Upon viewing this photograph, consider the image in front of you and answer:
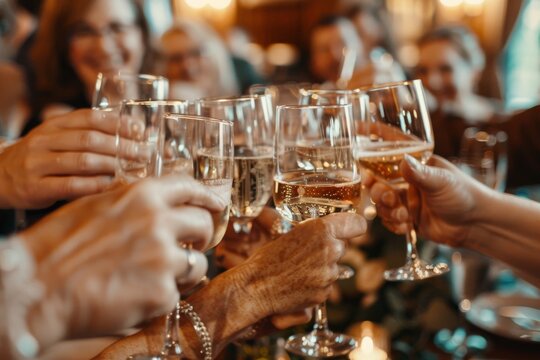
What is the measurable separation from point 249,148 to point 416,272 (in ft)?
1.45

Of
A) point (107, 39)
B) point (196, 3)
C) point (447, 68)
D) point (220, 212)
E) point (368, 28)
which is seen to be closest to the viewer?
point (220, 212)

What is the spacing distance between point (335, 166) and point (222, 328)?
0.33 m

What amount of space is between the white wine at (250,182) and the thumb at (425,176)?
0.84ft

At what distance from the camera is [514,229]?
132 cm

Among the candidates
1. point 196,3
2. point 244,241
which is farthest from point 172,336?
point 196,3

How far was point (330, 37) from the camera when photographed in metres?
4.55

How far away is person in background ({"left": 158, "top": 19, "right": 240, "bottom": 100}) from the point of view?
469 cm

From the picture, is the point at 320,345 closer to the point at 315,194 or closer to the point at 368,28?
the point at 315,194

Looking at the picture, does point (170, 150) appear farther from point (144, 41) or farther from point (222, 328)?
point (144, 41)

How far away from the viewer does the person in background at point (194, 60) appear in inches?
185

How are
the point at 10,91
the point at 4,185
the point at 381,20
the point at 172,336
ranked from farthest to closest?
the point at 381,20 → the point at 10,91 → the point at 4,185 → the point at 172,336

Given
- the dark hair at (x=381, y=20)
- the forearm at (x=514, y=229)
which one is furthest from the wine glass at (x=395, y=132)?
the dark hair at (x=381, y=20)

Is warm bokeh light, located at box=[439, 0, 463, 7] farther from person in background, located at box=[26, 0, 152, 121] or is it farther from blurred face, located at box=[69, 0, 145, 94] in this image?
blurred face, located at box=[69, 0, 145, 94]

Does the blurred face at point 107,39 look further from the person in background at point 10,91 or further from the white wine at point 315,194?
the white wine at point 315,194
